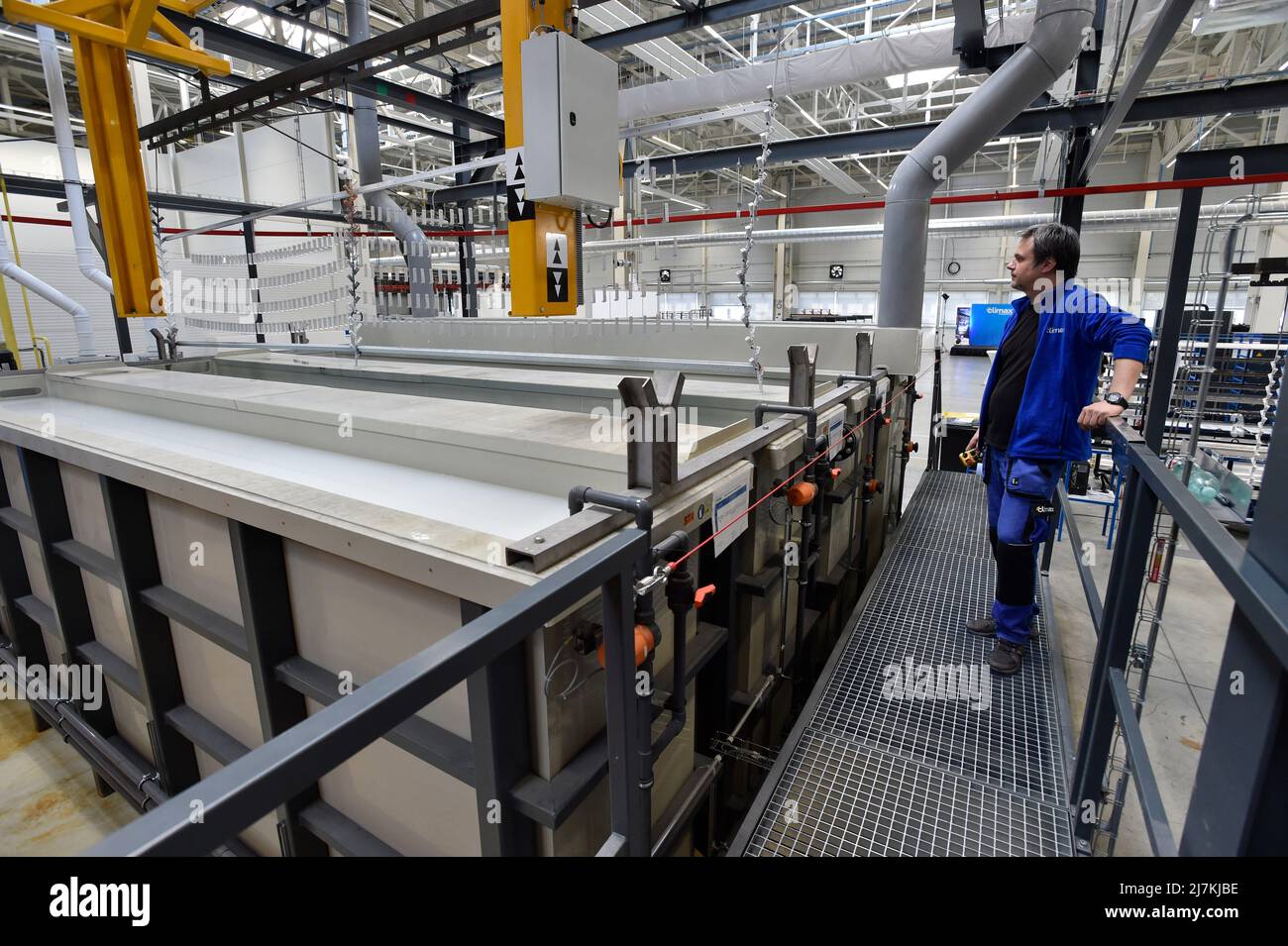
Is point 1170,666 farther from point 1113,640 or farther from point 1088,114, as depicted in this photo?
point 1088,114

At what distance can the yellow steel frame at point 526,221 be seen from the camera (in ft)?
6.68

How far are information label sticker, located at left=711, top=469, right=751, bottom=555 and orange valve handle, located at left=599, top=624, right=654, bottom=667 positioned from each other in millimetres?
404

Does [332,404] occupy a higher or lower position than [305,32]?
lower

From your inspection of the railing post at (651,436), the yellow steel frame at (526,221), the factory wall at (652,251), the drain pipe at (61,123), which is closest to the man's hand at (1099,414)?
the railing post at (651,436)

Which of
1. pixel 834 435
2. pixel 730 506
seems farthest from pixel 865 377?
pixel 730 506

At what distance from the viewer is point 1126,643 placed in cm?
155

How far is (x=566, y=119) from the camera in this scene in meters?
1.95

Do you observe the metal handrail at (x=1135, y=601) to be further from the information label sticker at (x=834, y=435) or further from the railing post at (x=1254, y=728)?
the information label sticker at (x=834, y=435)

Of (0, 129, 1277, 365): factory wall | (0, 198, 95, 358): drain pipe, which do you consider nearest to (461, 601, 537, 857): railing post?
(0, 129, 1277, 365): factory wall

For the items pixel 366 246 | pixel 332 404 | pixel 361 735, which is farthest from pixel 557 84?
pixel 366 246

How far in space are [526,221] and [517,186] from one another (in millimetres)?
107

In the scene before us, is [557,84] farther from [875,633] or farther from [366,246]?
[366,246]

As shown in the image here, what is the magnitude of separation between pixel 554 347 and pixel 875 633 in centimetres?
311

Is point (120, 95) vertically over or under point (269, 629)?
over
